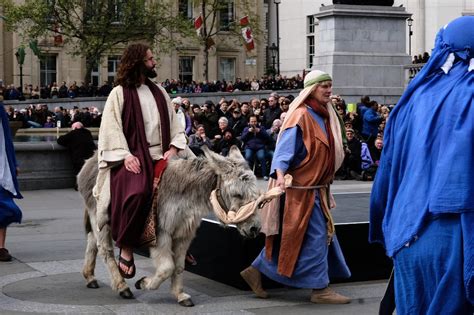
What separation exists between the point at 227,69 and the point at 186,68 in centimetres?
347

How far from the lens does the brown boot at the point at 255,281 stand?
8648 mm

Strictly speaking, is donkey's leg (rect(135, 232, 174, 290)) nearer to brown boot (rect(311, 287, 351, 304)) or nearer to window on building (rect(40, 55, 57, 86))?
brown boot (rect(311, 287, 351, 304))

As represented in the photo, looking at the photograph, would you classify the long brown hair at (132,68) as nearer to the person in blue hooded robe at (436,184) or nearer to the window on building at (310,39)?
the person in blue hooded robe at (436,184)

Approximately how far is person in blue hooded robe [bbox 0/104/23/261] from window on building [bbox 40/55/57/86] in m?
52.8

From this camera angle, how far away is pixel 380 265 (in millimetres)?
9625

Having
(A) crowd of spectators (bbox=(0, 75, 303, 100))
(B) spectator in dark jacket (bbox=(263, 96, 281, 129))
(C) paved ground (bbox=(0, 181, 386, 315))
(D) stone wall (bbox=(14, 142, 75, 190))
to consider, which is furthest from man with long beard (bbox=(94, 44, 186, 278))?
(A) crowd of spectators (bbox=(0, 75, 303, 100))

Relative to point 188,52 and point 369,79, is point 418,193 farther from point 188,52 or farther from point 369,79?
point 188,52

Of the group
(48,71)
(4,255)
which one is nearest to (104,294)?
(4,255)

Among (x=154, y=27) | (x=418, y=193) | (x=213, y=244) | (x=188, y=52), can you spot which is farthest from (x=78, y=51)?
(x=418, y=193)

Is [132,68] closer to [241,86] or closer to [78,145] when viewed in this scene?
[78,145]

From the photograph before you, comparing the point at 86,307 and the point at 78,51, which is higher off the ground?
the point at 78,51

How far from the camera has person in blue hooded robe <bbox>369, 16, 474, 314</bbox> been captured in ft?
14.8

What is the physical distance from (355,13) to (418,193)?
26.8m

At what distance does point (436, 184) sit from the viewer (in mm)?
4566
